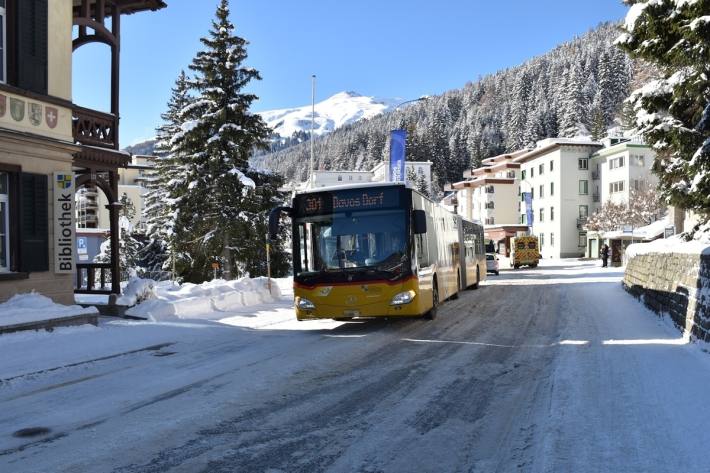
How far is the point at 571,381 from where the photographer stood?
735 cm

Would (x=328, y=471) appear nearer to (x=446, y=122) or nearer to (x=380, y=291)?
(x=380, y=291)

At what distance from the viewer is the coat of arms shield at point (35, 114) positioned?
511 inches

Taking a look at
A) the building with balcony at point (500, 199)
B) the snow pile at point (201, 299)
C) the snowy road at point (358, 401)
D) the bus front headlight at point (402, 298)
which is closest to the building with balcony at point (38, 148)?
the snow pile at point (201, 299)

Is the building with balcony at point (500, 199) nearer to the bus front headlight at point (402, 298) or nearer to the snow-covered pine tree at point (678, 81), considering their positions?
the snow-covered pine tree at point (678, 81)

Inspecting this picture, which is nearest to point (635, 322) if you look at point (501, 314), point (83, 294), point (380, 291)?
point (501, 314)

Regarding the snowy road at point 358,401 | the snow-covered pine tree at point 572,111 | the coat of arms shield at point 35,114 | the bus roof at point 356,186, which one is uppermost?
the snow-covered pine tree at point 572,111

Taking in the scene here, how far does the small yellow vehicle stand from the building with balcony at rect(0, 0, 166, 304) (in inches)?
1633

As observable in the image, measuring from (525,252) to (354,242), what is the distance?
4196 cm

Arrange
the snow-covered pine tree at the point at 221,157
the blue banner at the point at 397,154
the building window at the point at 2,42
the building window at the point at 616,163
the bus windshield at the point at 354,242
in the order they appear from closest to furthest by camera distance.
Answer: the bus windshield at the point at 354,242
the building window at the point at 2,42
the blue banner at the point at 397,154
the snow-covered pine tree at the point at 221,157
the building window at the point at 616,163

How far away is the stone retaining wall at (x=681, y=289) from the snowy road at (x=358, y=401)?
46 centimetres

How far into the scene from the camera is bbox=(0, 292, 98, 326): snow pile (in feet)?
36.3

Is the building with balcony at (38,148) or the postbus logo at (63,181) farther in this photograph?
the postbus logo at (63,181)

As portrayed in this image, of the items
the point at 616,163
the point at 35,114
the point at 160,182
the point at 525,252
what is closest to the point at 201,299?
the point at 35,114

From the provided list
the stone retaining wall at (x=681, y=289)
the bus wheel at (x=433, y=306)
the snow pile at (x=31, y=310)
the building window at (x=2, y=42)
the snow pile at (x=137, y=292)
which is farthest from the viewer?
the snow pile at (x=137, y=292)
